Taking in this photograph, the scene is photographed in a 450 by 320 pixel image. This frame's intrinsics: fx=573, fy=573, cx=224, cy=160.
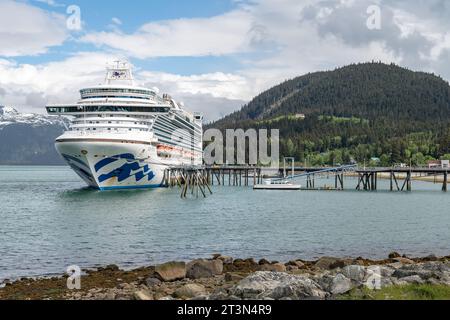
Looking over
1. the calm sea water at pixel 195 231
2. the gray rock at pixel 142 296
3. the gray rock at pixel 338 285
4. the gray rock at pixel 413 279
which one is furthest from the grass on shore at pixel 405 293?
the calm sea water at pixel 195 231

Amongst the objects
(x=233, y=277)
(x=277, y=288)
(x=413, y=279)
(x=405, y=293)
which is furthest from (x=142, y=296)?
(x=413, y=279)

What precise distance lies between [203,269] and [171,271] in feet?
5.51

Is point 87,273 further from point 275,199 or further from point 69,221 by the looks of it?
point 275,199

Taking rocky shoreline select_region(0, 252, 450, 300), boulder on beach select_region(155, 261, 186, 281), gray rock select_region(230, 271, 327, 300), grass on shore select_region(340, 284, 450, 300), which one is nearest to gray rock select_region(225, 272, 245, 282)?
rocky shoreline select_region(0, 252, 450, 300)

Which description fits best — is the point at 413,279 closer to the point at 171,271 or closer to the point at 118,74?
the point at 171,271

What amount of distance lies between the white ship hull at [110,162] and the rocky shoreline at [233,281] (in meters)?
46.3

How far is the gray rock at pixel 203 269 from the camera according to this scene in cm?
2588

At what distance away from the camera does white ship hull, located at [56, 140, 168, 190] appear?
75000 millimetres

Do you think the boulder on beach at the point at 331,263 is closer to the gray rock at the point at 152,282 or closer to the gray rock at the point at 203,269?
the gray rock at the point at 203,269

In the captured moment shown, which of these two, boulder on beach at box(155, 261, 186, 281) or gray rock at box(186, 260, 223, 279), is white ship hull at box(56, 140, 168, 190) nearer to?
gray rock at box(186, 260, 223, 279)

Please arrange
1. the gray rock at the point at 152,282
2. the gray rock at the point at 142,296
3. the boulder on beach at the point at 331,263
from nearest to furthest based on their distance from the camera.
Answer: the gray rock at the point at 142,296
the gray rock at the point at 152,282
the boulder on beach at the point at 331,263
